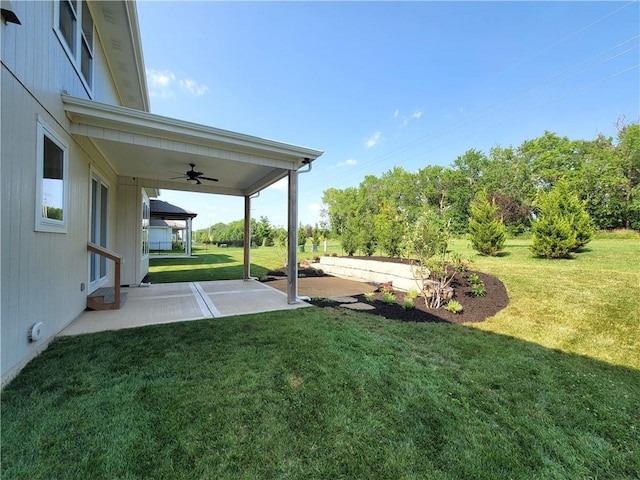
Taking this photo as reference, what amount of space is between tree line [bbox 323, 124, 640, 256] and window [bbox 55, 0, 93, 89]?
22.1 feet

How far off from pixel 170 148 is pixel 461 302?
621 cm

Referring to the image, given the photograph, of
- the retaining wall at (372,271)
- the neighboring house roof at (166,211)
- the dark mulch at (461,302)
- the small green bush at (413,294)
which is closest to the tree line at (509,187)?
the retaining wall at (372,271)

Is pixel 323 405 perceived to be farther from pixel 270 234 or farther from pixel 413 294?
pixel 270 234

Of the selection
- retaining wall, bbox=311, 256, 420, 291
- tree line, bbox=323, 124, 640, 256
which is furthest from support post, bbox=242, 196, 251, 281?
tree line, bbox=323, 124, 640, 256

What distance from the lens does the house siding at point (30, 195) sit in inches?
89.4

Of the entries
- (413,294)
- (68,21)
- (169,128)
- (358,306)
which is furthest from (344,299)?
(68,21)

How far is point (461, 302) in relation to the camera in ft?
18.5

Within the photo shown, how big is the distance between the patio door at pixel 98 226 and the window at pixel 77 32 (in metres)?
1.86

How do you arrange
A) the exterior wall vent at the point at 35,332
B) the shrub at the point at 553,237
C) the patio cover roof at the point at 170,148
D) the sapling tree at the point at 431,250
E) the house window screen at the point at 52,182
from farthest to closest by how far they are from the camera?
the shrub at the point at 553,237 → the sapling tree at the point at 431,250 → the patio cover roof at the point at 170,148 → the house window screen at the point at 52,182 → the exterior wall vent at the point at 35,332

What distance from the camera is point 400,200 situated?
41.7 meters

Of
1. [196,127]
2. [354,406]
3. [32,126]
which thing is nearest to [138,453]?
[354,406]

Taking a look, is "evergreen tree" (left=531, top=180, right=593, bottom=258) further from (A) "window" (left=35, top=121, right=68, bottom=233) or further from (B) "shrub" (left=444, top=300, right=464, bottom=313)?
(A) "window" (left=35, top=121, right=68, bottom=233)

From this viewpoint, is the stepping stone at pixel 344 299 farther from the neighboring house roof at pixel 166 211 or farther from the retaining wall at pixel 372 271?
the neighboring house roof at pixel 166 211

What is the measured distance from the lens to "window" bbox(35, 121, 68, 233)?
287 centimetres
